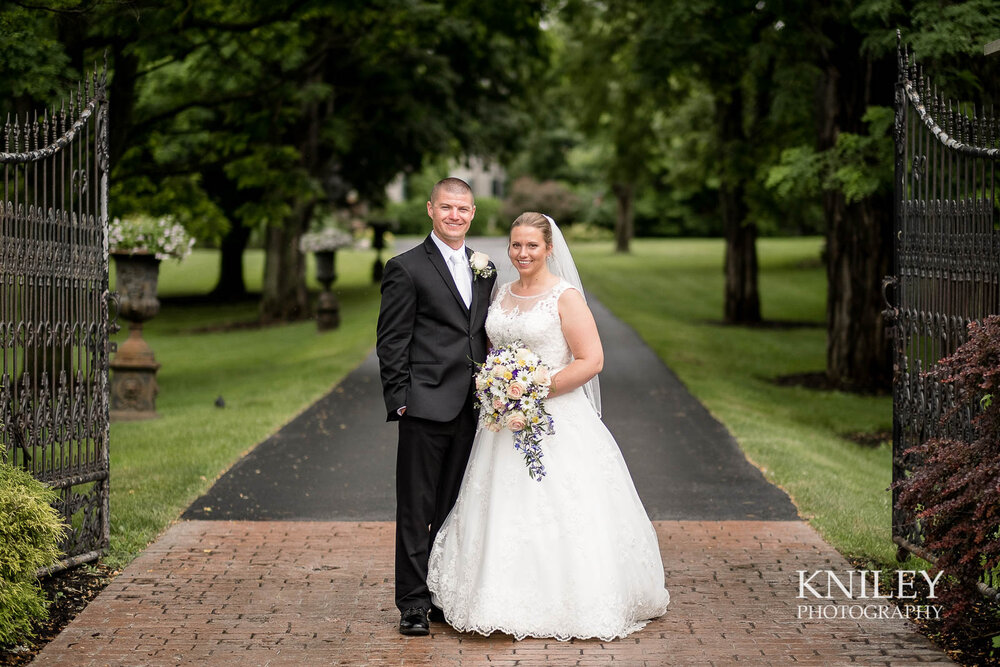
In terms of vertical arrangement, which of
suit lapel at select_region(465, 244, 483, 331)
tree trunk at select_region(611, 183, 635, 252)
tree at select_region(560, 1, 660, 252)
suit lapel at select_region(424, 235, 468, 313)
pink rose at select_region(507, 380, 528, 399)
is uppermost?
tree at select_region(560, 1, 660, 252)

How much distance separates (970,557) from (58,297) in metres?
5.62

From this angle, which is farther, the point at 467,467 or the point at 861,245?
the point at 861,245

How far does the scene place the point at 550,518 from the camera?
566cm

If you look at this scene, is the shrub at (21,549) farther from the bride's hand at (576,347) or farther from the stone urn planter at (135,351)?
the stone urn planter at (135,351)

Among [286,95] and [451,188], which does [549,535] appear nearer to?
[451,188]

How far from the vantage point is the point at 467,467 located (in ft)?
19.4

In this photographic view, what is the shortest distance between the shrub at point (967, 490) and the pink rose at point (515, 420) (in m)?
2.14

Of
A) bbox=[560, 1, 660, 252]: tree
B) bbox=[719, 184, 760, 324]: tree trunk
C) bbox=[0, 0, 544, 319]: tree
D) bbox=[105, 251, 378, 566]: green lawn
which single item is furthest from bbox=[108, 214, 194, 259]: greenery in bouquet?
bbox=[719, 184, 760, 324]: tree trunk

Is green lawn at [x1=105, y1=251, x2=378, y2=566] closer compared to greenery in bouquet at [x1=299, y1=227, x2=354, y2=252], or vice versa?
green lawn at [x1=105, y1=251, x2=378, y2=566]

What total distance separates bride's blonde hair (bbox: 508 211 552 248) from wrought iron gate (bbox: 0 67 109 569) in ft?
10.0

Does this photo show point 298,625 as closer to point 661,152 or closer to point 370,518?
point 370,518

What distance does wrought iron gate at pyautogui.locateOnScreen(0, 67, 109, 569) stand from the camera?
640cm

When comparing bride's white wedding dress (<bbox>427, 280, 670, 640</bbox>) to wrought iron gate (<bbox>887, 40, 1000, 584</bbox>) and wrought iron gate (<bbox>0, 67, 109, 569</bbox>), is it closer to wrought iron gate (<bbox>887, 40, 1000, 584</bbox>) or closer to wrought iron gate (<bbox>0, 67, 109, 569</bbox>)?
wrought iron gate (<bbox>887, 40, 1000, 584</bbox>)

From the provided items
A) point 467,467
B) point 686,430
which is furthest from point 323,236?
point 467,467
